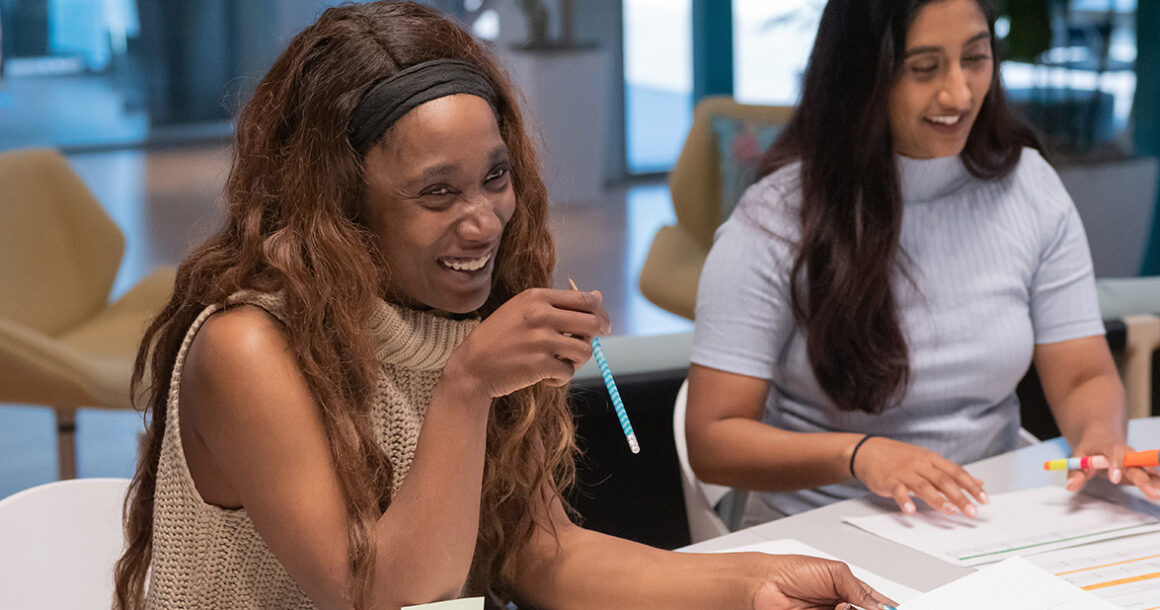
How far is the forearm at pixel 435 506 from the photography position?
3.96 feet

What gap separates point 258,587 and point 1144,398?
86.0 inches

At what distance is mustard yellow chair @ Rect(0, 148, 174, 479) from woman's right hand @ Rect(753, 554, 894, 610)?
2212mm

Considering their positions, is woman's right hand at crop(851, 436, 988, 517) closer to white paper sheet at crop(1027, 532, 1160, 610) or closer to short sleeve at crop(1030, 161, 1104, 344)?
white paper sheet at crop(1027, 532, 1160, 610)

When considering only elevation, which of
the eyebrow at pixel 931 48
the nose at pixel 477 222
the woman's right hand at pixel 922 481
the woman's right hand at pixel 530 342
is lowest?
the woman's right hand at pixel 922 481

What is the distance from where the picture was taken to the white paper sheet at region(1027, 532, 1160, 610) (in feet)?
4.36

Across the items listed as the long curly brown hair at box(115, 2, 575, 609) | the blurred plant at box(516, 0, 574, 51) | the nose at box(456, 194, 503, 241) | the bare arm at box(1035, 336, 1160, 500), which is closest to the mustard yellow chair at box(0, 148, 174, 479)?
the blurred plant at box(516, 0, 574, 51)

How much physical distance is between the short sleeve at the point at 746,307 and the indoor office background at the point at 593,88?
1.49 meters

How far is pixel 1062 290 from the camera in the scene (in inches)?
82.8

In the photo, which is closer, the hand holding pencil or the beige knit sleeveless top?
the beige knit sleeveless top

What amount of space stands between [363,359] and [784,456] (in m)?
0.79

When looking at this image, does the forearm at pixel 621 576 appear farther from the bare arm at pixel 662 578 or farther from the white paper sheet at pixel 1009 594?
the white paper sheet at pixel 1009 594

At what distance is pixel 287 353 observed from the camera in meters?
1.26

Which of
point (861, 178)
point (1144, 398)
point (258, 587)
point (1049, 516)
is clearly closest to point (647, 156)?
point (1144, 398)

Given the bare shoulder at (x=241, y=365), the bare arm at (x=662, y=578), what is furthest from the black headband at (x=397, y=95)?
the bare arm at (x=662, y=578)
